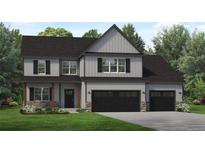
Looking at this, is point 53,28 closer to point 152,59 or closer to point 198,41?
point 198,41

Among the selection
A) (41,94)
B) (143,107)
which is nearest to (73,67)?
(41,94)

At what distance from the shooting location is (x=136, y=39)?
267 feet

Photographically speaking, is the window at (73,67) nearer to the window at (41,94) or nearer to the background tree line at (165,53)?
the window at (41,94)

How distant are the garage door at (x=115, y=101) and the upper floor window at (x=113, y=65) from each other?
221cm

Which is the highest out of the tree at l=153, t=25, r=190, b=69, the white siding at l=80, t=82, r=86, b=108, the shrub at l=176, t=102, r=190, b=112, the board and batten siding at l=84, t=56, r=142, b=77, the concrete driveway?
the tree at l=153, t=25, r=190, b=69

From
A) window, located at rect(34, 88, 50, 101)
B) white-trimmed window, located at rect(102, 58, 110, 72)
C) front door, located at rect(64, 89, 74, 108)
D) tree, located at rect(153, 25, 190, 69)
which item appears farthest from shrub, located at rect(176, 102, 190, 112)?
tree, located at rect(153, 25, 190, 69)

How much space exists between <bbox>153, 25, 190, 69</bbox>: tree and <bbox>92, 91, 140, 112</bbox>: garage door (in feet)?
125

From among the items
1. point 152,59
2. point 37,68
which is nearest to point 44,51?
point 37,68

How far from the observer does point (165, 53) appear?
76.0 m

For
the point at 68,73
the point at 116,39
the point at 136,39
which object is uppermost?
the point at 136,39

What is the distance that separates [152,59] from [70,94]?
10.7 metres

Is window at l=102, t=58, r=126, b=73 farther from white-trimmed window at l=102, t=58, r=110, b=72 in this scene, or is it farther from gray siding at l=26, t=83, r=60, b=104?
gray siding at l=26, t=83, r=60, b=104

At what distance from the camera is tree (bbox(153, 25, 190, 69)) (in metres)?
75.6

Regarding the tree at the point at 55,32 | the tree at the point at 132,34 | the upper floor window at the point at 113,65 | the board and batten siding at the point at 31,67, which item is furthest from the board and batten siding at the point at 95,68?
the tree at the point at 132,34
